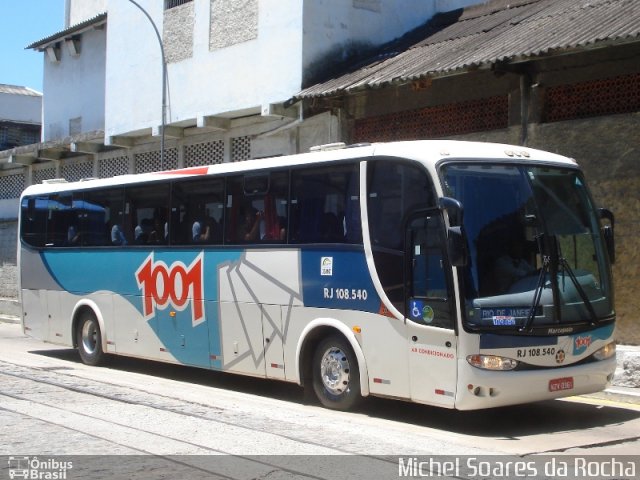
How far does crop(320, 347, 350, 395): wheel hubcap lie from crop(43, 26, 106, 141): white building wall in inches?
653

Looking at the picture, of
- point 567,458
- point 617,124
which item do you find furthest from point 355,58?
point 567,458

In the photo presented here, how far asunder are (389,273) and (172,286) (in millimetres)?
4278

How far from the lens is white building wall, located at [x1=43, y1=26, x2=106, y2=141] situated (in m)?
25.4

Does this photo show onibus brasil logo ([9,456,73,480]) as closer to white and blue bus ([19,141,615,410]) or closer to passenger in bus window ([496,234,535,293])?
white and blue bus ([19,141,615,410])

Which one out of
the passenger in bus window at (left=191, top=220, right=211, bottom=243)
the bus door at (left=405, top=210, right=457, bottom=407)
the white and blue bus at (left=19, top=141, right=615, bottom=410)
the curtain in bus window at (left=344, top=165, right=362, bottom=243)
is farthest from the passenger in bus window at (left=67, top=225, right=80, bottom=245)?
the bus door at (left=405, top=210, right=457, bottom=407)

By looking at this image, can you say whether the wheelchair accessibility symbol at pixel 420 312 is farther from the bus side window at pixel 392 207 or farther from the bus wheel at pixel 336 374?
the bus wheel at pixel 336 374

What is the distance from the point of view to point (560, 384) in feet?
29.0

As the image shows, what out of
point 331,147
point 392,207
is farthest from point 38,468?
point 331,147

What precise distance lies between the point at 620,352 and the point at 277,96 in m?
9.01

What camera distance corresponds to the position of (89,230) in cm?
1427

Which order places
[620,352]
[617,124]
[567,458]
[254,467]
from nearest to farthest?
[254,467] < [567,458] < [620,352] < [617,124]

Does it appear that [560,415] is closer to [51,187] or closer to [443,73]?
[443,73]

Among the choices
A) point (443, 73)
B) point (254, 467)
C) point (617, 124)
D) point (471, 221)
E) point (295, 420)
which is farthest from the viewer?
point (443, 73)

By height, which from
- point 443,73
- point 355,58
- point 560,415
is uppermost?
point 355,58
